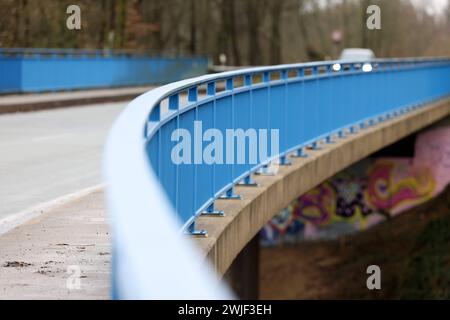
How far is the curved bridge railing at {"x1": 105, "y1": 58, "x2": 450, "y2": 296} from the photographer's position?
10.8 feet

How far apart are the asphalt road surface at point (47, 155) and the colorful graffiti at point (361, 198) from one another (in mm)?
10334

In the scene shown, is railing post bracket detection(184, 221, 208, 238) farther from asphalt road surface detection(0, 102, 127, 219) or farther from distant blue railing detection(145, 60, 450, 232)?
asphalt road surface detection(0, 102, 127, 219)

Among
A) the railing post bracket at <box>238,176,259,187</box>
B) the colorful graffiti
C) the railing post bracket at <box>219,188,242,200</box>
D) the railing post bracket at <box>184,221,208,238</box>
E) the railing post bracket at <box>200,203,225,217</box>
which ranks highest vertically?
the railing post bracket at <box>184,221,208,238</box>

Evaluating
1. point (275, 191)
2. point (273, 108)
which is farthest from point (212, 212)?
point (273, 108)

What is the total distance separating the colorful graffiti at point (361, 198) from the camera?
35.1m

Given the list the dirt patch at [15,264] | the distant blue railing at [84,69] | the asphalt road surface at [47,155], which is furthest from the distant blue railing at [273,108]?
the distant blue railing at [84,69]

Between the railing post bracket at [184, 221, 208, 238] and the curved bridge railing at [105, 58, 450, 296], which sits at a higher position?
the curved bridge railing at [105, 58, 450, 296]

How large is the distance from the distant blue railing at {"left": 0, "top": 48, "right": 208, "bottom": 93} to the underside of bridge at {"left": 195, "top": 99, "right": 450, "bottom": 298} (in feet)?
29.2

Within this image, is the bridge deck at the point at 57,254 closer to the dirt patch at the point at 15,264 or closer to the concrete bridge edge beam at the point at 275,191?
the dirt patch at the point at 15,264

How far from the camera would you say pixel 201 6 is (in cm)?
6912

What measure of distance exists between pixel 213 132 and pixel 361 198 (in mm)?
26964

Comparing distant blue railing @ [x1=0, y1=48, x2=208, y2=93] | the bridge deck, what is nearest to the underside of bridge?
the bridge deck

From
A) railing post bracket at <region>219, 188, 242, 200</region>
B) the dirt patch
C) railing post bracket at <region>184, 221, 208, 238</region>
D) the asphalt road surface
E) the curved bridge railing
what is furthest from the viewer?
the asphalt road surface

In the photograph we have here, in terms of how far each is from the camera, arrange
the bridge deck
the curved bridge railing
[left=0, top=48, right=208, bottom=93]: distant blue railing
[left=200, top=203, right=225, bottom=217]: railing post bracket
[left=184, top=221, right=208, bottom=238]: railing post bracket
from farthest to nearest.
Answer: [left=0, top=48, right=208, bottom=93]: distant blue railing
[left=200, top=203, right=225, bottom=217]: railing post bracket
[left=184, top=221, right=208, bottom=238]: railing post bracket
the bridge deck
the curved bridge railing
